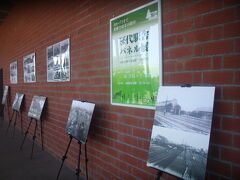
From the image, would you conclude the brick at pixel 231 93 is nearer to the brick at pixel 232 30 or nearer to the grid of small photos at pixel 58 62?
the brick at pixel 232 30

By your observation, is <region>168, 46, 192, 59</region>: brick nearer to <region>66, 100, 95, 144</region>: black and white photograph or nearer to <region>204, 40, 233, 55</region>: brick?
<region>204, 40, 233, 55</region>: brick

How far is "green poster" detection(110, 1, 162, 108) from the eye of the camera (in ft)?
5.91

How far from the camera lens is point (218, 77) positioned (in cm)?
140

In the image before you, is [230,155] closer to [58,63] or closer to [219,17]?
[219,17]

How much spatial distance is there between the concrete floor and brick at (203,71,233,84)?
7.07 ft

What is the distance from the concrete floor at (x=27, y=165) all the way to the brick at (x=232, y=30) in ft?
7.93

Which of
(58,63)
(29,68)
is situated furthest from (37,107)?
(29,68)

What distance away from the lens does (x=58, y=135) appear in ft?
11.6

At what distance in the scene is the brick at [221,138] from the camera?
136 cm

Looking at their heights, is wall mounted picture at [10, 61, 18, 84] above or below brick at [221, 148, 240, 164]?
above

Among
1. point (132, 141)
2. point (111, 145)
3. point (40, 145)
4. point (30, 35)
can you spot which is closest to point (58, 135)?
point (40, 145)

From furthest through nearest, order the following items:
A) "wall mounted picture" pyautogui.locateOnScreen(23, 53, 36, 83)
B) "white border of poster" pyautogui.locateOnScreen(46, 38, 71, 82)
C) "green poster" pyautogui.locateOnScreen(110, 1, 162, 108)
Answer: "wall mounted picture" pyautogui.locateOnScreen(23, 53, 36, 83) < "white border of poster" pyautogui.locateOnScreen(46, 38, 71, 82) < "green poster" pyautogui.locateOnScreen(110, 1, 162, 108)

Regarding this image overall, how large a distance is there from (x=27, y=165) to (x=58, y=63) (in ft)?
5.25

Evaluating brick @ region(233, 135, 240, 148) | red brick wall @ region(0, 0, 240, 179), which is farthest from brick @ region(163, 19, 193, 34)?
brick @ region(233, 135, 240, 148)
